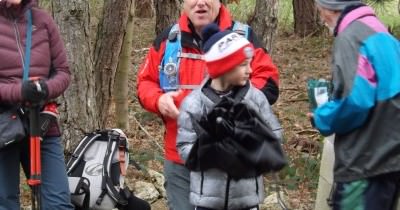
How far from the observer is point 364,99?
3328 millimetres

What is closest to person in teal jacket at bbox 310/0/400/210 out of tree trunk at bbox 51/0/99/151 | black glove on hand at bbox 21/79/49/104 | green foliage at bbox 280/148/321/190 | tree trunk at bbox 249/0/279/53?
black glove on hand at bbox 21/79/49/104

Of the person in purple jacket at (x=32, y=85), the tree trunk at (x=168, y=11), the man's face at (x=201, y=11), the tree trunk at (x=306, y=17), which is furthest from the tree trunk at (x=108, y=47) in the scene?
the tree trunk at (x=306, y=17)

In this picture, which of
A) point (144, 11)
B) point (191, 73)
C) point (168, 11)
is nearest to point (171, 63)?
point (191, 73)

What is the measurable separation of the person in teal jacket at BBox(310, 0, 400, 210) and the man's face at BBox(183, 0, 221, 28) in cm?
66

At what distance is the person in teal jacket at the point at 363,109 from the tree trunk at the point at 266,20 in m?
3.50

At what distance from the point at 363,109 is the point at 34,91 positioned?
1999mm

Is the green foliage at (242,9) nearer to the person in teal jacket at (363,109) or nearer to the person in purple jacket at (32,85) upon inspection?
the person in purple jacket at (32,85)

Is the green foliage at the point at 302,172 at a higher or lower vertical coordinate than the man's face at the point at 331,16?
lower

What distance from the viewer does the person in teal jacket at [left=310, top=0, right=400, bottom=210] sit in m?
3.33

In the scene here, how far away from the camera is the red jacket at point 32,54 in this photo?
412 centimetres

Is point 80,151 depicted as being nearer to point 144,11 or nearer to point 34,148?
point 34,148

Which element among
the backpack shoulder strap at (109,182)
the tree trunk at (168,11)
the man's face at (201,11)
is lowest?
the backpack shoulder strap at (109,182)

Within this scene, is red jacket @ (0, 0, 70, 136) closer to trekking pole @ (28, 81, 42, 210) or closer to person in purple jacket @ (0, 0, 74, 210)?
person in purple jacket @ (0, 0, 74, 210)

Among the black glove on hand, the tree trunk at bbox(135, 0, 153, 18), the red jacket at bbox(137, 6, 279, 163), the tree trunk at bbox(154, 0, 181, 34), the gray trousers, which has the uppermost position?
the red jacket at bbox(137, 6, 279, 163)
